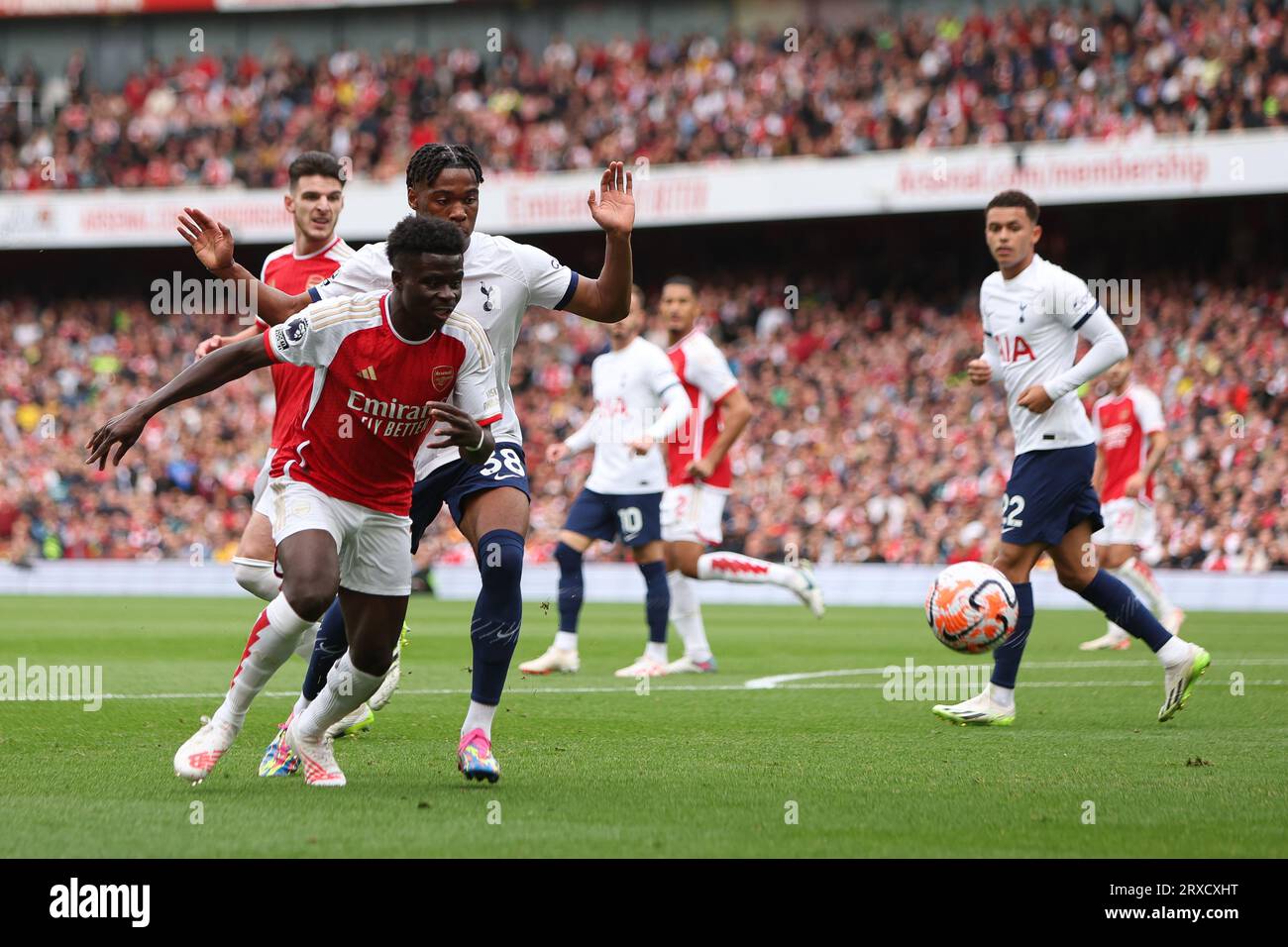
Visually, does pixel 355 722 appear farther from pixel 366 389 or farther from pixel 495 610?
pixel 366 389

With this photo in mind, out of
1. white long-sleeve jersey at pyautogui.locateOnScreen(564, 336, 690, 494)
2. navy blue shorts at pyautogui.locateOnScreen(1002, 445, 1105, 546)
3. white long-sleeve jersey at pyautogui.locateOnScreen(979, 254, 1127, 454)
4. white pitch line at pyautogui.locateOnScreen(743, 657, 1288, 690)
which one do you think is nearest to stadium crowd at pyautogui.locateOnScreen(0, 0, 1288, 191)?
white pitch line at pyautogui.locateOnScreen(743, 657, 1288, 690)

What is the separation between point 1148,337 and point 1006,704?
19.4 metres

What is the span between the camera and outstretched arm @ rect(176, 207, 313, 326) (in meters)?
6.27

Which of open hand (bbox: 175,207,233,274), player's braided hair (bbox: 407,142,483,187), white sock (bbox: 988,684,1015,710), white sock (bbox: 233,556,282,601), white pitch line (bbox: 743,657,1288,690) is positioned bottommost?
white pitch line (bbox: 743,657,1288,690)

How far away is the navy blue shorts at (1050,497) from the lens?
26.8ft

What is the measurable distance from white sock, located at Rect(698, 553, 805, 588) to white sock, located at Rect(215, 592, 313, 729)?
21.4 ft

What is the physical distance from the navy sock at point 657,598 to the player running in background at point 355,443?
18.5 feet

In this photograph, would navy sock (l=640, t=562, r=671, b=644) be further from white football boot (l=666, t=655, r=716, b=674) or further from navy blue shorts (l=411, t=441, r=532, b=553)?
navy blue shorts (l=411, t=441, r=532, b=553)

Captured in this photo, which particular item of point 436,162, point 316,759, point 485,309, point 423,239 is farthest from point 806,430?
point 423,239

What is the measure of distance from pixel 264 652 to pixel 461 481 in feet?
3.77

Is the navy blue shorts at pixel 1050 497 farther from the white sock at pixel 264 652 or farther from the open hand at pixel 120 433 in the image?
the open hand at pixel 120 433

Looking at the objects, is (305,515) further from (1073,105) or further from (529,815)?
(1073,105)

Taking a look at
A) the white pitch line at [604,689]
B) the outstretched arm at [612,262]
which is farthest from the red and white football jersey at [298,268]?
the white pitch line at [604,689]
